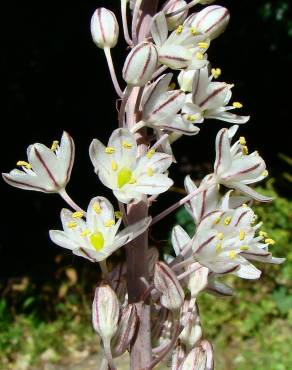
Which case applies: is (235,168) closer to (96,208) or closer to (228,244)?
(228,244)

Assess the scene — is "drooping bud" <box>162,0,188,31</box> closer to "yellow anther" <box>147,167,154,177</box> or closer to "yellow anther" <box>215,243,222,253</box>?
"yellow anther" <box>147,167,154,177</box>

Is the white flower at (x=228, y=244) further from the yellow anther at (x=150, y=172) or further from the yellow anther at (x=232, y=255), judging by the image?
the yellow anther at (x=150, y=172)

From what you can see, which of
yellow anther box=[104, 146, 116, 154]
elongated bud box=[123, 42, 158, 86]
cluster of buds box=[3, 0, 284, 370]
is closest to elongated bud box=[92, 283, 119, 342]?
cluster of buds box=[3, 0, 284, 370]

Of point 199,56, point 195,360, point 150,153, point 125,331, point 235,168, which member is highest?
point 199,56

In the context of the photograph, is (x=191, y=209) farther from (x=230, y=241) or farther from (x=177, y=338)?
(x=177, y=338)

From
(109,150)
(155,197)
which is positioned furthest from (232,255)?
(109,150)
